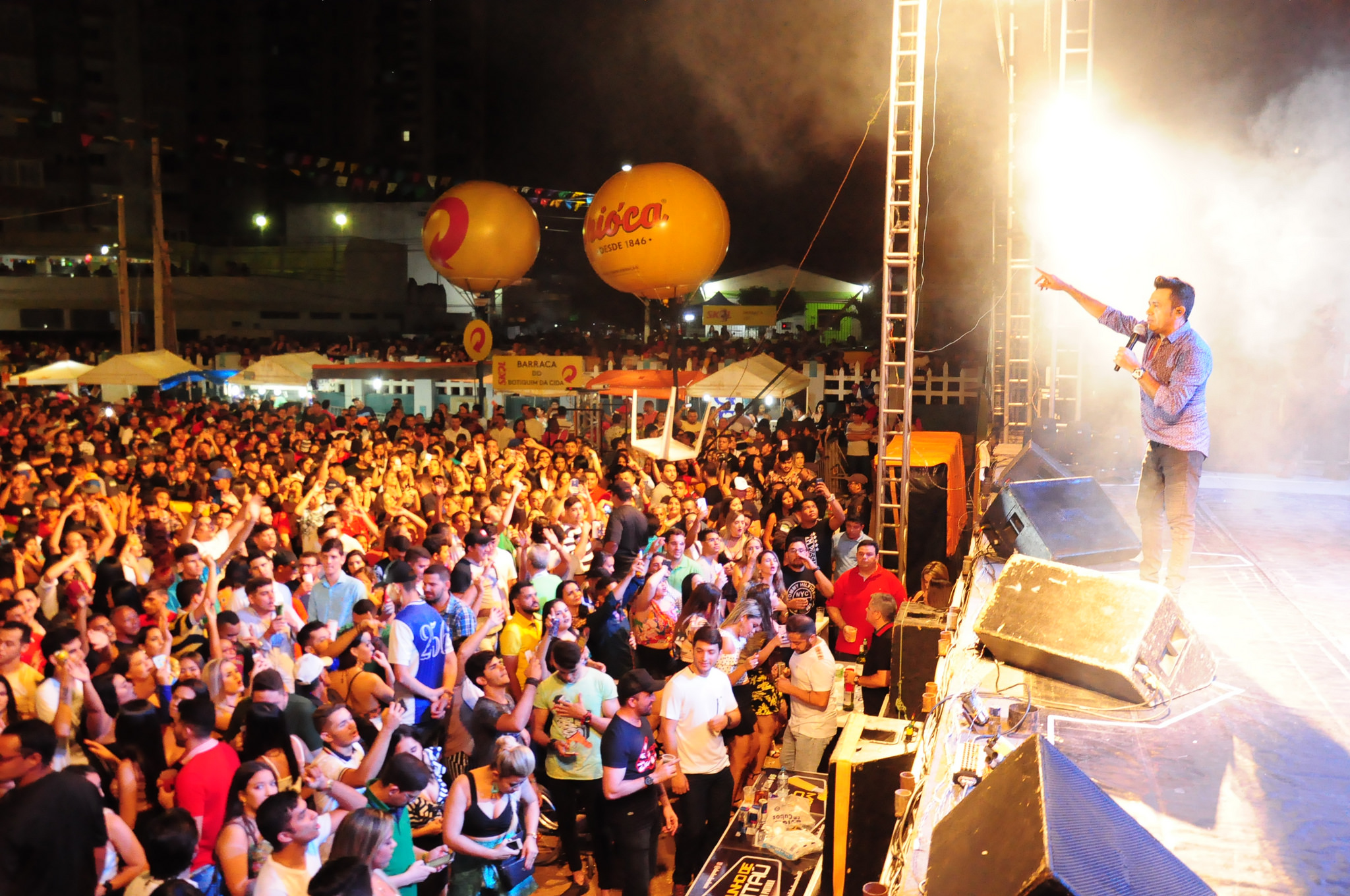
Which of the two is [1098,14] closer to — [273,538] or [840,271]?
[273,538]

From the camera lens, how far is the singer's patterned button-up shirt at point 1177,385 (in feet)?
12.4

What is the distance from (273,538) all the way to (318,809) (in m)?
3.36

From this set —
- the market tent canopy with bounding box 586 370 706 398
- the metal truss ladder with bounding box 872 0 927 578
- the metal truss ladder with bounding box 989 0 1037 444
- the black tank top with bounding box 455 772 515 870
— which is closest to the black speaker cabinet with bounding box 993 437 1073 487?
the metal truss ladder with bounding box 872 0 927 578

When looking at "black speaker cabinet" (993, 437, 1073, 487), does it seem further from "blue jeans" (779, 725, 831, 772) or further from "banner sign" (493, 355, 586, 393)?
"banner sign" (493, 355, 586, 393)

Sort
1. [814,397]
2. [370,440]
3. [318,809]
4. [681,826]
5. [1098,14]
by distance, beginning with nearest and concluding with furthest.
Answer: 1. [318,809]
2. [681,826]
3. [1098,14]
4. [370,440]
5. [814,397]

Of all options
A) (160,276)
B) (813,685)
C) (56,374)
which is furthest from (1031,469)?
(56,374)

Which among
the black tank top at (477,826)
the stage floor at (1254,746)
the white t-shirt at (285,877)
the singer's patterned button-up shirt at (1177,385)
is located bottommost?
the black tank top at (477,826)

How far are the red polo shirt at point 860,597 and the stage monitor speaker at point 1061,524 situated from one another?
2.66ft

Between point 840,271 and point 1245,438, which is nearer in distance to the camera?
point 1245,438

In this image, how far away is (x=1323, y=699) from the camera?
131 inches

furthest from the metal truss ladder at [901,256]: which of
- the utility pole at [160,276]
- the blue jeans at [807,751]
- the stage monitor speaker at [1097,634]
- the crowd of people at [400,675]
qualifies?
the utility pole at [160,276]

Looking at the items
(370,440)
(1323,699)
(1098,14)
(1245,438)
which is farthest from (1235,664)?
(370,440)

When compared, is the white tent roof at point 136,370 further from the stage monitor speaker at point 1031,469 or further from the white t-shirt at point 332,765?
the stage monitor speaker at point 1031,469

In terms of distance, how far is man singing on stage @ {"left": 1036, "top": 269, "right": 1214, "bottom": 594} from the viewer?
12.4 feet
